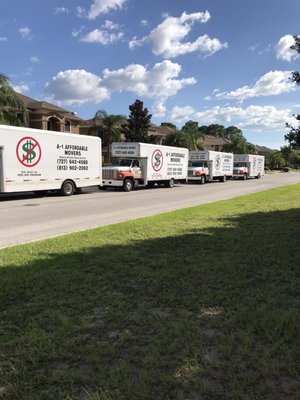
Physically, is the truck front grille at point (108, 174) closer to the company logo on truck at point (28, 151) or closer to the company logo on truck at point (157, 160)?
the company logo on truck at point (157, 160)

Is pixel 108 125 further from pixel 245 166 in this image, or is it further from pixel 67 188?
pixel 67 188

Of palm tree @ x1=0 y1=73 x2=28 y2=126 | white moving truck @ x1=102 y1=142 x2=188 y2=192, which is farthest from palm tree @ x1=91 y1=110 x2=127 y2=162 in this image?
white moving truck @ x1=102 y1=142 x2=188 y2=192

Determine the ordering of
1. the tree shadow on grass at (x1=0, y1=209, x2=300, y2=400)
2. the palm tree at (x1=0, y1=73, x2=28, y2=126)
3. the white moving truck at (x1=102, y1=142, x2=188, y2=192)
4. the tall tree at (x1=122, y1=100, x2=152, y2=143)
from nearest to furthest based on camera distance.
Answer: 1. the tree shadow on grass at (x1=0, y1=209, x2=300, y2=400)
2. the white moving truck at (x1=102, y1=142, x2=188, y2=192)
3. the palm tree at (x1=0, y1=73, x2=28, y2=126)
4. the tall tree at (x1=122, y1=100, x2=152, y2=143)

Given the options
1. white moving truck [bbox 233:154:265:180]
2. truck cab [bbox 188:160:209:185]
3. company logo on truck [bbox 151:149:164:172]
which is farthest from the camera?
white moving truck [bbox 233:154:265:180]

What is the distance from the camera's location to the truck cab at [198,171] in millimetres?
34594

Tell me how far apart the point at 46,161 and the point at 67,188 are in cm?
211

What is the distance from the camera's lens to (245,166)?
44844 millimetres

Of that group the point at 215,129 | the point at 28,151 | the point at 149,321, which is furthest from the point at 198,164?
the point at 215,129

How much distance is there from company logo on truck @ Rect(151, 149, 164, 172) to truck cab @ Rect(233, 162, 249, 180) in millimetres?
18312

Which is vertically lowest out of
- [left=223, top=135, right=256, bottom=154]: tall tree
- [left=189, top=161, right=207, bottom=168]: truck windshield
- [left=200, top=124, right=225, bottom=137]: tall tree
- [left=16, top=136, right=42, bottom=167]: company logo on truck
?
[left=189, top=161, right=207, bottom=168]: truck windshield

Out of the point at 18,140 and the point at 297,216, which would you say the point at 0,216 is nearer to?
the point at 18,140

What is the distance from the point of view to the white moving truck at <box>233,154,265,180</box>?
144ft

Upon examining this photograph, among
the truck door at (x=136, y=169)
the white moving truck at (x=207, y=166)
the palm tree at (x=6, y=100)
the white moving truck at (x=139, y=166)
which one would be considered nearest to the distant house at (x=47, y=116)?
the palm tree at (x=6, y=100)

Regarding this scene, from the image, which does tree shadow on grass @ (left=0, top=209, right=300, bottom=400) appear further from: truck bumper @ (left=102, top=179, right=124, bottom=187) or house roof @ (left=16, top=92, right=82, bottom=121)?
house roof @ (left=16, top=92, right=82, bottom=121)
